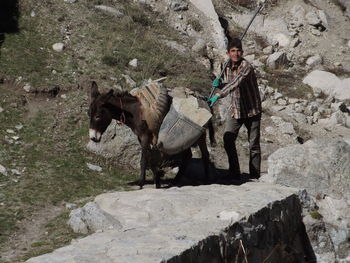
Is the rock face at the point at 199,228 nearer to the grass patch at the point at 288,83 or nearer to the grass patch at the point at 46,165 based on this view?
the grass patch at the point at 46,165

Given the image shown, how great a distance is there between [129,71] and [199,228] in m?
8.38

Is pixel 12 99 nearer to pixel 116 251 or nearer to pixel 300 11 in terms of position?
pixel 116 251

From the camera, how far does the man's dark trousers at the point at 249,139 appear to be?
9531mm

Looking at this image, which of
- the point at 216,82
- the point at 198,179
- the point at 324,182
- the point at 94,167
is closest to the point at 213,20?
the point at 94,167

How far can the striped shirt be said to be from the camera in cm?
888

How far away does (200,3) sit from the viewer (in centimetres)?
2038

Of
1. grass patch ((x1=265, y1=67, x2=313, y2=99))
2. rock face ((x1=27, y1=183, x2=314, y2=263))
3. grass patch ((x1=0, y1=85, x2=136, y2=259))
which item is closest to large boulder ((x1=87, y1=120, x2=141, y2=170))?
grass patch ((x1=0, y1=85, x2=136, y2=259))

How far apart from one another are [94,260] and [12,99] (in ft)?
25.5

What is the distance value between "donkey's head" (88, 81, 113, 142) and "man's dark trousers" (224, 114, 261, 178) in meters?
1.89

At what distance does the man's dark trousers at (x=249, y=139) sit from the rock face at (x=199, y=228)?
0.95 metres

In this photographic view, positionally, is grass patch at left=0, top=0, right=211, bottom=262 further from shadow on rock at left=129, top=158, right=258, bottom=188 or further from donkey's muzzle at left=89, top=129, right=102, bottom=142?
donkey's muzzle at left=89, top=129, right=102, bottom=142

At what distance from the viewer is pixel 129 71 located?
1441 centimetres

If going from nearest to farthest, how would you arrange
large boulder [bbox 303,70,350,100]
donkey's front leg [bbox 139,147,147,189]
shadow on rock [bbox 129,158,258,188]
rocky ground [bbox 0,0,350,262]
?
1. donkey's front leg [bbox 139,147,147,189]
2. shadow on rock [bbox 129,158,258,188]
3. rocky ground [bbox 0,0,350,262]
4. large boulder [bbox 303,70,350,100]

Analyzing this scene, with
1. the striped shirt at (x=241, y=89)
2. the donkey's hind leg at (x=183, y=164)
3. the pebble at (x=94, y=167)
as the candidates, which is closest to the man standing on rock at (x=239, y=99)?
the striped shirt at (x=241, y=89)
